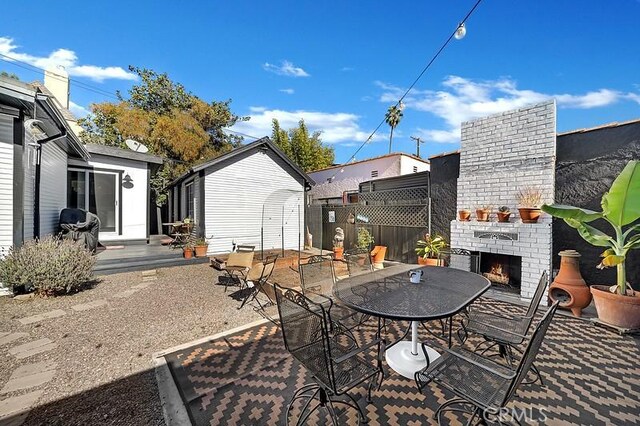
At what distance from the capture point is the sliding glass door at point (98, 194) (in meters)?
9.43

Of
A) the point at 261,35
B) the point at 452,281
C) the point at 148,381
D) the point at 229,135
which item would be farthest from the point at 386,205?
the point at 229,135

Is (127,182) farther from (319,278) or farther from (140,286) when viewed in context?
(319,278)

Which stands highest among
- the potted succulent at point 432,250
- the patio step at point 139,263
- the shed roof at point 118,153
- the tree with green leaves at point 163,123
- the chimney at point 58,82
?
the chimney at point 58,82

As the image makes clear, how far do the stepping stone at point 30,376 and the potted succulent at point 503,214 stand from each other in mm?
7322

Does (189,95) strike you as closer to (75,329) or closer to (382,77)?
(382,77)

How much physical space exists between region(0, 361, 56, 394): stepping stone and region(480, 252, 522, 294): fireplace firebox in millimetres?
7292

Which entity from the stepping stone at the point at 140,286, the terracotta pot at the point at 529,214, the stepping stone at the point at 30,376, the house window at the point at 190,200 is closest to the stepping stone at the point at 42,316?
the stepping stone at the point at 140,286

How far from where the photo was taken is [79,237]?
24.0ft

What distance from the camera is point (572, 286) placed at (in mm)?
4320

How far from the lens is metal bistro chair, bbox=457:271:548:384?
8.79 ft

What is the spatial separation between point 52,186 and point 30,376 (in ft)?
22.9

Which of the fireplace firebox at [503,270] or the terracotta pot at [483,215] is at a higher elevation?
the terracotta pot at [483,215]

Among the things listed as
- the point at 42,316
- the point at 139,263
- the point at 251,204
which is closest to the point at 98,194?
the point at 139,263

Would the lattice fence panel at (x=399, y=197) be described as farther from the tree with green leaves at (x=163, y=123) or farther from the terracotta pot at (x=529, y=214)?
the tree with green leaves at (x=163, y=123)
